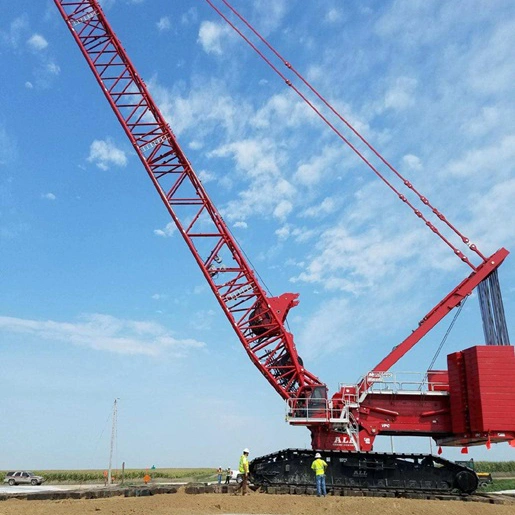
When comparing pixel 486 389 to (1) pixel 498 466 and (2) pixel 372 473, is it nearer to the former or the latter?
(2) pixel 372 473

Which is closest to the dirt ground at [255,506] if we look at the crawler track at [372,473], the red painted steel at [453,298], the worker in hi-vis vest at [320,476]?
the worker in hi-vis vest at [320,476]

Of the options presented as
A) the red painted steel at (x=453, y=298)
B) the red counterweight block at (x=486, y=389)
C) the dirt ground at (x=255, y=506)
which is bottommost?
the dirt ground at (x=255, y=506)

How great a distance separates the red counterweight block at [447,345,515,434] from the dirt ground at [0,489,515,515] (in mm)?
4748

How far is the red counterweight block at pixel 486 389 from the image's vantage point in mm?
24000

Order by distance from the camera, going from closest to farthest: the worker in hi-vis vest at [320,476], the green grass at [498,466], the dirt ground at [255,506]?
1. the dirt ground at [255,506]
2. the worker in hi-vis vest at [320,476]
3. the green grass at [498,466]

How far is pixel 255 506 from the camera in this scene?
1852 centimetres

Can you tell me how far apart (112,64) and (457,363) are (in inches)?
947

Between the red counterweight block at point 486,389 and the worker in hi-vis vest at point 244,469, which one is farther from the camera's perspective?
the red counterweight block at point 486,389

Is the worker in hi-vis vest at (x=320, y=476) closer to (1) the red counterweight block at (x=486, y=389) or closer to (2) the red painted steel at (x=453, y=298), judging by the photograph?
(1) the red counterweight block at (x=486, y=389)

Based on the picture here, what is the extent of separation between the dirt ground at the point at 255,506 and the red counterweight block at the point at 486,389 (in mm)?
4748

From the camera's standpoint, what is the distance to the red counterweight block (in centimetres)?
2400

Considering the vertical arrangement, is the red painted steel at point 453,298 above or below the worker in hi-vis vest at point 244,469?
above

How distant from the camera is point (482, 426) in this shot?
23984 millimetres

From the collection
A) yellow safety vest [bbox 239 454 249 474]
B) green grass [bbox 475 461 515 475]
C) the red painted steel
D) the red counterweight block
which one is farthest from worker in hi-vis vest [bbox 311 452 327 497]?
green grass [bbox 475 461 515 475]
